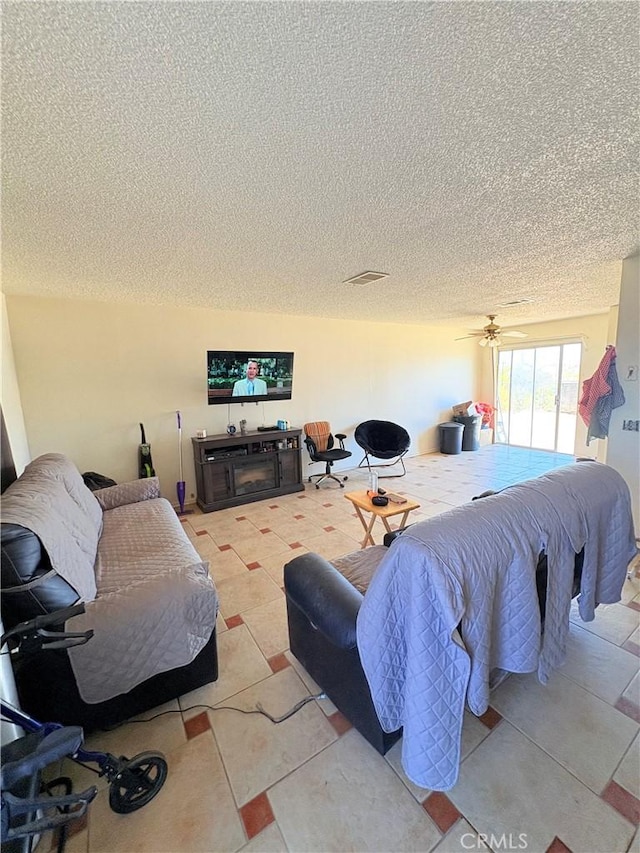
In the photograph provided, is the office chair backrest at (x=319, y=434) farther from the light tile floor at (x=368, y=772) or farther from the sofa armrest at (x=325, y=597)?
the sofa armrest at (x=325, y=597)

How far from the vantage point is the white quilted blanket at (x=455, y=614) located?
3.47ft

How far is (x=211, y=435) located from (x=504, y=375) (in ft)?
19.7

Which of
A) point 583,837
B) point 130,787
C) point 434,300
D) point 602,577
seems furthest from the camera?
point 434,300

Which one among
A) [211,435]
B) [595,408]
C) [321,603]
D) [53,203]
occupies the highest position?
[53,203]

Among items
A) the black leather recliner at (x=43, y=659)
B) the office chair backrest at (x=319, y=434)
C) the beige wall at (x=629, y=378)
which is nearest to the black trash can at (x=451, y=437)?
the office chair backrest at (x=319, y=434)

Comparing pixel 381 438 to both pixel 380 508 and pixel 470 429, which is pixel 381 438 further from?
pixel 380 508

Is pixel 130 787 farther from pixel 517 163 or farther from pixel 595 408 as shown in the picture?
pixel 595 408

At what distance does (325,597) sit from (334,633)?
0.46 feet

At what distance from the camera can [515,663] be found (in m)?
1.31

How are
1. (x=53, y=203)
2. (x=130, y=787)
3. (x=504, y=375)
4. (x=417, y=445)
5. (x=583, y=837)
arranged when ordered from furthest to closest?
(x=504, y=375) < (x=417, y=445) < (x=53, y=203) < (x=130, y=787) < (x=583, y=837)

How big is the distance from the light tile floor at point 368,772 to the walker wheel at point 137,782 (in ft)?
0.11

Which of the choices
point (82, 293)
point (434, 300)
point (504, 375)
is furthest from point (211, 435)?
point (504, 375)

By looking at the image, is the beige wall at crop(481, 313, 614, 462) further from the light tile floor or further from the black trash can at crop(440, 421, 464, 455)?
the light tile floor
